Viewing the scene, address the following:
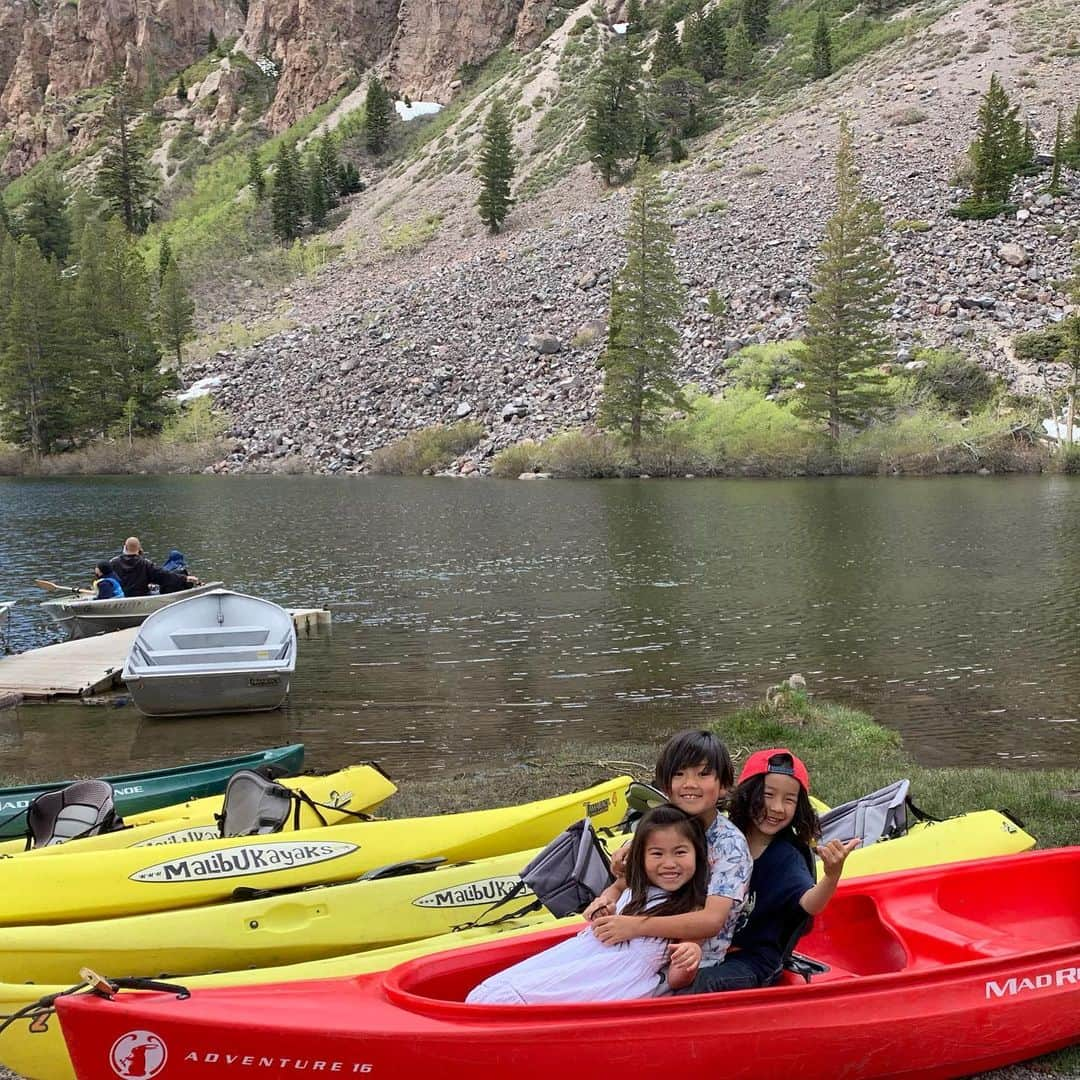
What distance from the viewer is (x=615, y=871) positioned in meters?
4.69

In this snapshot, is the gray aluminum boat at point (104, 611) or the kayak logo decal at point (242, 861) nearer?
the kayak logo decal at point (242, 861)

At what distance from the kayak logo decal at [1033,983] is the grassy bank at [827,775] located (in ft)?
9.45

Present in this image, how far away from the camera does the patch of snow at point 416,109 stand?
113 m

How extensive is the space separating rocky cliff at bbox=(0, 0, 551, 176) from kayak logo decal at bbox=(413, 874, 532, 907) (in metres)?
122

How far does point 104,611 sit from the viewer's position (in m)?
18.6

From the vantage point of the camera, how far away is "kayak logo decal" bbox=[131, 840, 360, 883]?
6156mm

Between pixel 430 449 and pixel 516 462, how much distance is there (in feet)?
21.6

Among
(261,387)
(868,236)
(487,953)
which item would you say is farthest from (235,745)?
(261,387)

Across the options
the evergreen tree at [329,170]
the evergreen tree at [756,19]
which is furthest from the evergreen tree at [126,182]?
the evergreen tree at [756,19]

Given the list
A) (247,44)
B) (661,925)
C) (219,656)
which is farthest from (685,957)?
(247,44)

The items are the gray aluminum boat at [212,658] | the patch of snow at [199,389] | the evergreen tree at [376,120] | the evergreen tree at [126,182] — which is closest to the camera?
the gray aluminum boat at [212,658]

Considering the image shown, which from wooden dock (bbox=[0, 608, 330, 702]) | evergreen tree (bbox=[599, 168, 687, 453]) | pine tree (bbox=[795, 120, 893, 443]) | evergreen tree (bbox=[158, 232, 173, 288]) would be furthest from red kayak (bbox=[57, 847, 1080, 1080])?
evergreen tree (bbox=[158, 232, 173, 288])

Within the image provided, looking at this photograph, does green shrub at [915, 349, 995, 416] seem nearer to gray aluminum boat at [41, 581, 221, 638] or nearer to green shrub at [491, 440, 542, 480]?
green shrub at [491, 440, 542, 480]

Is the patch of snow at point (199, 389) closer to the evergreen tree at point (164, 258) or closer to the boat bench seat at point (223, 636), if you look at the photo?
the evergreen tree at point (164, 258)
